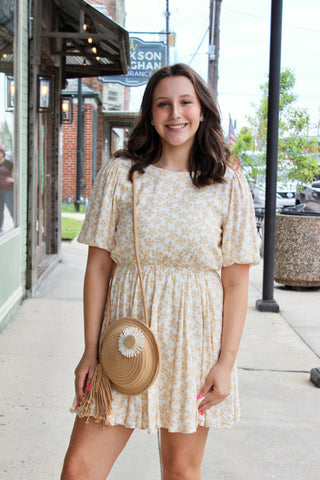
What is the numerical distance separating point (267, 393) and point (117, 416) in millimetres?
2500

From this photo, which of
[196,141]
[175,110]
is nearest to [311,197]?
[196,141]

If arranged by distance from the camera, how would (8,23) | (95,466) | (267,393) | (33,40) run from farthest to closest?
(33,40) < (8,23) < (267,393) < (95,466)

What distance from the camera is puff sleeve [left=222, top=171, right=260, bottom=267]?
2141mm

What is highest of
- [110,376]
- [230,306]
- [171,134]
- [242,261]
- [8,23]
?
[8,23]

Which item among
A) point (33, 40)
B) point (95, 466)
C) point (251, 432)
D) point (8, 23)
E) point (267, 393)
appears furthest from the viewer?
point (33, 40)

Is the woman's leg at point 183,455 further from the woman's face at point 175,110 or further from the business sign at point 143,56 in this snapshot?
the business sign at point 143,56

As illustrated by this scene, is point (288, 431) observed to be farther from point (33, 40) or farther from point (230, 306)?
point (33, 40)

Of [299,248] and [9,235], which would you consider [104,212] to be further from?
[299,248]

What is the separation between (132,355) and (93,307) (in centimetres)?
25

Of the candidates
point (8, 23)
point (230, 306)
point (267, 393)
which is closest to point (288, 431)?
point (267, 393)

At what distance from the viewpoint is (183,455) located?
2.11 metres

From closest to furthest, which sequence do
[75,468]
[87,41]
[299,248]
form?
[75,468] → [299,248] → [87,41]

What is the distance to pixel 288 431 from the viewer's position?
371cm

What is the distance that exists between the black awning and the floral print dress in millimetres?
5783
